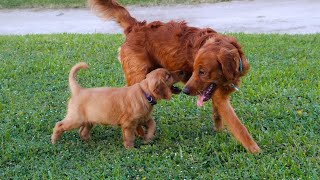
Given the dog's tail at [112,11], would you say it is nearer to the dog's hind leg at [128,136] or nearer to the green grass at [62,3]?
the dog's hind leg at [128,136]

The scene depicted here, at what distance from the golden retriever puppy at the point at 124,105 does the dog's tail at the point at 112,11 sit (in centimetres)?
91

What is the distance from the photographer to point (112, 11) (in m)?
6.38

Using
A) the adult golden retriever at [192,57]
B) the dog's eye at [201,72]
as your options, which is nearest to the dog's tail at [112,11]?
the adult golden retriever at [192,57]

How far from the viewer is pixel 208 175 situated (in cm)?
497

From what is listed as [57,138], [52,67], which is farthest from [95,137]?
[52,67]

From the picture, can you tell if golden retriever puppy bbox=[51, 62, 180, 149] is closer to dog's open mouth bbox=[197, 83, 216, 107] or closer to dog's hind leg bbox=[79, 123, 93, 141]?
dog's hind leg bbox=[79, 123, 93, 141]

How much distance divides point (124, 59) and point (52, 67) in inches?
125

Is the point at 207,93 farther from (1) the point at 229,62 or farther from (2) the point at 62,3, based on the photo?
(2) the point at 62,3

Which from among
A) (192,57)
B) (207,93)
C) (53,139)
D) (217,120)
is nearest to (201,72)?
(207,93)

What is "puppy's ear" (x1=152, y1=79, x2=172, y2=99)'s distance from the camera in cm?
553

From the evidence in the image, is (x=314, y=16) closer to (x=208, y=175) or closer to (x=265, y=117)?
(x=265, y=117)

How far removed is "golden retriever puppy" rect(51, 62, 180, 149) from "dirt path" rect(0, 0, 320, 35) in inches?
300

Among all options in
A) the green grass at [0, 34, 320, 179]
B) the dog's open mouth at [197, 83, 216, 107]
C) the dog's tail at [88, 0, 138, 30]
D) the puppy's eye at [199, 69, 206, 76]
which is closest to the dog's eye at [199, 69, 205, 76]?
the puppy's eye at [199, 69, 206, 76]

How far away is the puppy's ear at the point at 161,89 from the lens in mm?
5527
